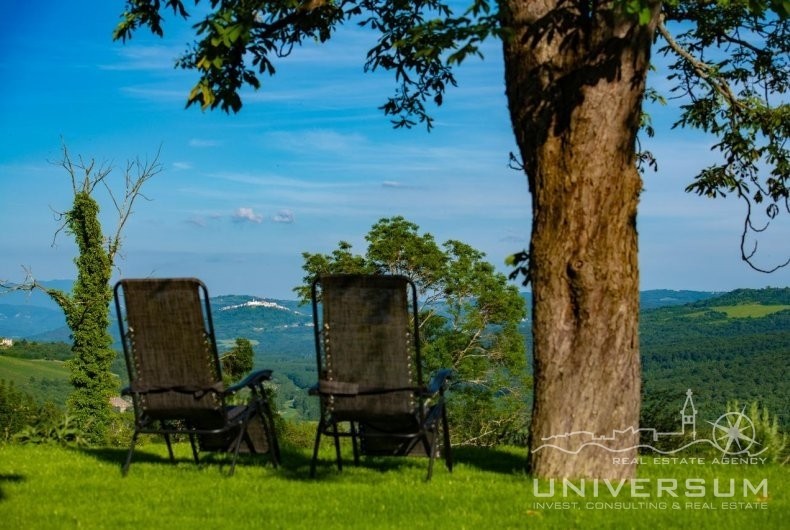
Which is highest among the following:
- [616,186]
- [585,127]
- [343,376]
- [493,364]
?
[585,127]

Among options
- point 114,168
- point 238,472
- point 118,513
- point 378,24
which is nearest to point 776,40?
point 378,24

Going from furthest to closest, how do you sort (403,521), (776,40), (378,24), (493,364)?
(493,364) < (776,40) < (378,24) < (403,521)

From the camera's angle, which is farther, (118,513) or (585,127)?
(585,127)

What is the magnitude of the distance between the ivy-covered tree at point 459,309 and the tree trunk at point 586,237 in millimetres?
25113

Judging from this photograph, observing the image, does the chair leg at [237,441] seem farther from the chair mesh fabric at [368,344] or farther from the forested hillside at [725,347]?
the forested hillside at [725,347]

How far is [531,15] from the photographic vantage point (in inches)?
249

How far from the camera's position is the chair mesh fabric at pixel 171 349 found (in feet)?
20.3

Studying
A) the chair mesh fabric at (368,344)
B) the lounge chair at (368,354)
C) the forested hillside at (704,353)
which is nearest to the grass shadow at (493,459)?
the lounge chair at (368,354)

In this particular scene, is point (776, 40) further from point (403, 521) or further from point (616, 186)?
point (403, 521)

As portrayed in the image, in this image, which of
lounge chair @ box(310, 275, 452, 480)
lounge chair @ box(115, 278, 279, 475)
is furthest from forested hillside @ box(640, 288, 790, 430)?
lounge chair @ box(115, 278, 279, 475)

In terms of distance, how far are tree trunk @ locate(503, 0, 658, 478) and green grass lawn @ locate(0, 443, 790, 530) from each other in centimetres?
36

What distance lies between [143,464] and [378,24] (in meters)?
5.44

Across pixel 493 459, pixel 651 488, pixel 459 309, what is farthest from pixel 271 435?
pixel 459 309

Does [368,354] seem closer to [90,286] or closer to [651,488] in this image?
[651,488]
